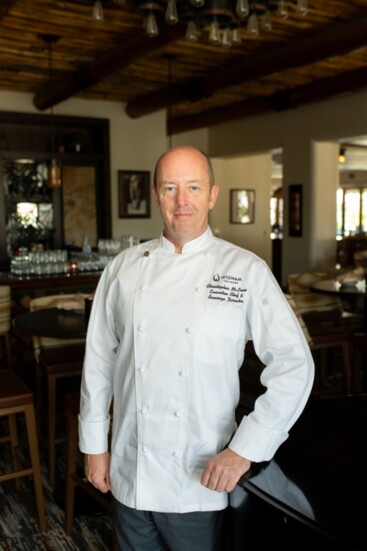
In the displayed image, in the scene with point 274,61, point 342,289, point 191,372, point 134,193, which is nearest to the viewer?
point 191,372

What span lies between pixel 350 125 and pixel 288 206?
62.8 inches

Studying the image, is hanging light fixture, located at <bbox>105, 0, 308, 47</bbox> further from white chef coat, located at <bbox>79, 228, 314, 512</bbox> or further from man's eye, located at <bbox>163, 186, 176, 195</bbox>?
white chef coat, located at <bbox>79, 228, 314, 512</bbox>

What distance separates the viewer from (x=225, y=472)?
1.32 m

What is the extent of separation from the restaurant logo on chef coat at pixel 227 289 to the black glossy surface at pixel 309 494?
1.35ft

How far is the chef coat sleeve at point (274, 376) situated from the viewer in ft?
4.34

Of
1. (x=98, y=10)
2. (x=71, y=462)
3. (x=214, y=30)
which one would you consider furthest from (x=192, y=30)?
(x=71, y=462)

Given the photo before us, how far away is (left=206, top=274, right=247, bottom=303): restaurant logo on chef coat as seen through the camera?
1.41 m

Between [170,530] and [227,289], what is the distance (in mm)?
629

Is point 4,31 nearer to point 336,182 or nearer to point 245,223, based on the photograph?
point 336,182

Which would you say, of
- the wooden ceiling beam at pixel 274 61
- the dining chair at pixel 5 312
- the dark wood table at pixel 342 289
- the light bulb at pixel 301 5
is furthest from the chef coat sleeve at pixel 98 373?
the wooden ceiling beam at pixel 274 61

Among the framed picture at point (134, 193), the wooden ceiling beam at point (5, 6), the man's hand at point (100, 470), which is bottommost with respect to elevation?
the man's hand at point (100, 470)

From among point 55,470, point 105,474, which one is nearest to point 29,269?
point 55,470

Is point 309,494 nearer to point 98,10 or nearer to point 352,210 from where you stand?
point 98,10

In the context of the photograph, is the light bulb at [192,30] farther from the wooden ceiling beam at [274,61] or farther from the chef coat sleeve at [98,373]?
the chef coat sleeve at [98,373]
